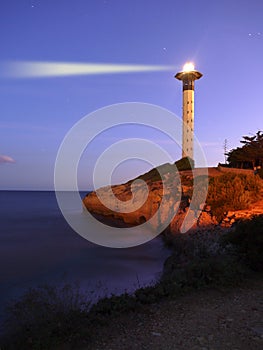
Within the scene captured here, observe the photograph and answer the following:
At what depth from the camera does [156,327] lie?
4035 mm

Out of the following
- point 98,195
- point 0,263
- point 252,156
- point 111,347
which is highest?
point 252,156

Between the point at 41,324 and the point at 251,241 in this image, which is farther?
the point at 251,241

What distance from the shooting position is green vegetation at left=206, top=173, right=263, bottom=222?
14.0 m

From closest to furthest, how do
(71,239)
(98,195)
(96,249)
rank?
(96,249) < (71,239) < (98,195)

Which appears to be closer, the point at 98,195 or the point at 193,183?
the point at 193,183

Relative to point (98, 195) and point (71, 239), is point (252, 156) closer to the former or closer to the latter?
point (98, 195)

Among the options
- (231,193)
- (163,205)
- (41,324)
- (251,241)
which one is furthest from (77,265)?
(41,324)

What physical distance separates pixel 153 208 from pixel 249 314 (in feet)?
48.6

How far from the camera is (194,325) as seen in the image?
13.2 feet

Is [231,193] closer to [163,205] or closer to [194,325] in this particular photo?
[163,205]

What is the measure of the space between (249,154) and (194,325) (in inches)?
1073

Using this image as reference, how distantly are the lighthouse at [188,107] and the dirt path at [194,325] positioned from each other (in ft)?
97.4

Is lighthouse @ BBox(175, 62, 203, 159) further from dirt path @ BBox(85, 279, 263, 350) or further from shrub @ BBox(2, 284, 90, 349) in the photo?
shrub @ BBox(2, 284, 90, 349)

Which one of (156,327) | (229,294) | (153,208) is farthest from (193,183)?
(156,327)
